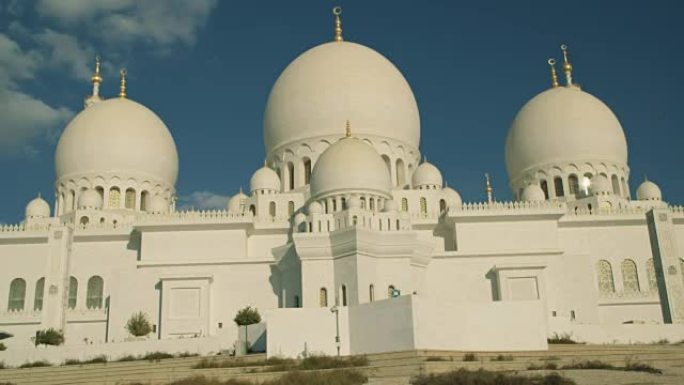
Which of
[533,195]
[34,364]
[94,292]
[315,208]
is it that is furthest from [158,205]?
[533,195]

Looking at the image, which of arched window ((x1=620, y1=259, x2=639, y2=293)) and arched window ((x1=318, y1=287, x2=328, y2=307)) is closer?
arched window ((x1=318, y1=287, x2=328, y2=307))

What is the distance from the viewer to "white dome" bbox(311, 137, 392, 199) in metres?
28.1

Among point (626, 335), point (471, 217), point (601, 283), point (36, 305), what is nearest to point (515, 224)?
point (471, 217)

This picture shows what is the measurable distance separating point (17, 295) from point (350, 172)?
1495 centimetres

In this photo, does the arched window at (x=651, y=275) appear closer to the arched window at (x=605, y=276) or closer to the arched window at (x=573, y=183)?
the arched window at (x=605, y=276)

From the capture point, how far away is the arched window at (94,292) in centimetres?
3042

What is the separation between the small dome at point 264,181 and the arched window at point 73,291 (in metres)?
8.41

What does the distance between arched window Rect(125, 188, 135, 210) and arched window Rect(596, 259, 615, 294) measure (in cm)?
2131

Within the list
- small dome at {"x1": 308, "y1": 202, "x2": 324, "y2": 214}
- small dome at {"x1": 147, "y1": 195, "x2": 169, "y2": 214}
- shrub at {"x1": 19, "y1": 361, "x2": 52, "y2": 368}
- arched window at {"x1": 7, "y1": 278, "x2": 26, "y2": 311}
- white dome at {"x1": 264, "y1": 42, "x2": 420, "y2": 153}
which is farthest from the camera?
white dome at {"x1": 264, "y1": 42, "x2": 420, "y2": 153}

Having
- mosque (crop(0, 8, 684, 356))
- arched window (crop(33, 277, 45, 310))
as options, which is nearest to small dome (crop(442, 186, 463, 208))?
mosque (crop(0, 8, 684, 356))

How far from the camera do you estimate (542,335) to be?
19500mm

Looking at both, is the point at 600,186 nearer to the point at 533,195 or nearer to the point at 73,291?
the point at 533,195

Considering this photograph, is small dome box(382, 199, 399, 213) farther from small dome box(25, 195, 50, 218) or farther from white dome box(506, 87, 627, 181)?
small dome box(25, 195, 50, 218)

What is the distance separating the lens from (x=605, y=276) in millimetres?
30828
